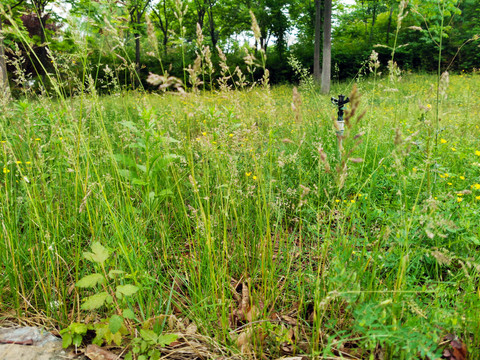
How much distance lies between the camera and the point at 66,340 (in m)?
1.27

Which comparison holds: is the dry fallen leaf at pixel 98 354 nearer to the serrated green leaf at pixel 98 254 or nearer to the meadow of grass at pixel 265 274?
the meadow of grass at pixel 265 274

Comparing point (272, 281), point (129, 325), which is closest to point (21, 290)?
point (129, 325)

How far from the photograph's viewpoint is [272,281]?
1519 millimetres

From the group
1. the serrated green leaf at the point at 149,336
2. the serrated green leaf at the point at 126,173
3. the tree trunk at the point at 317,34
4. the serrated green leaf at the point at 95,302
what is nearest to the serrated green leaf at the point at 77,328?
the serrated green leaf at the point at 95,302

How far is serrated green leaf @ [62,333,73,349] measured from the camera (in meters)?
1.25

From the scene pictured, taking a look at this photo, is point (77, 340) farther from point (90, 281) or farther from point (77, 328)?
point (90, 281)

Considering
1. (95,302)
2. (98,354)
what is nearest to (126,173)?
(95,302)

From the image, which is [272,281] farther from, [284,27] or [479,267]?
[284,27]

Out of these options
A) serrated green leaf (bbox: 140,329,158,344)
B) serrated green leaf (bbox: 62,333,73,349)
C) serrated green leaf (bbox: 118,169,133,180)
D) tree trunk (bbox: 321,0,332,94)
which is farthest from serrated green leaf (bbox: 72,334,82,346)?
tree trunk (bbox: 321,0,332,94)

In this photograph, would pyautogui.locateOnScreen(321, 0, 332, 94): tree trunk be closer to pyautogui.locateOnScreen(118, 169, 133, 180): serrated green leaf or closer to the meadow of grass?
the meadow of grass

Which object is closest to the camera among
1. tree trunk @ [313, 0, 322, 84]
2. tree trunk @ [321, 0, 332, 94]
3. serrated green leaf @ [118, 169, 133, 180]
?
serrated green leaf @ [118, 169, 133, 180]

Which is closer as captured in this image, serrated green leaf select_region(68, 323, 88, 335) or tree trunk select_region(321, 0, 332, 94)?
serrated green leaf select_region(68, 323, 88, 335)

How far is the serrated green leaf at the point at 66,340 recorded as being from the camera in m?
1.25

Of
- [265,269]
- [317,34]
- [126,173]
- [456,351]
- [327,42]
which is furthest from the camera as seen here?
[317,34]
